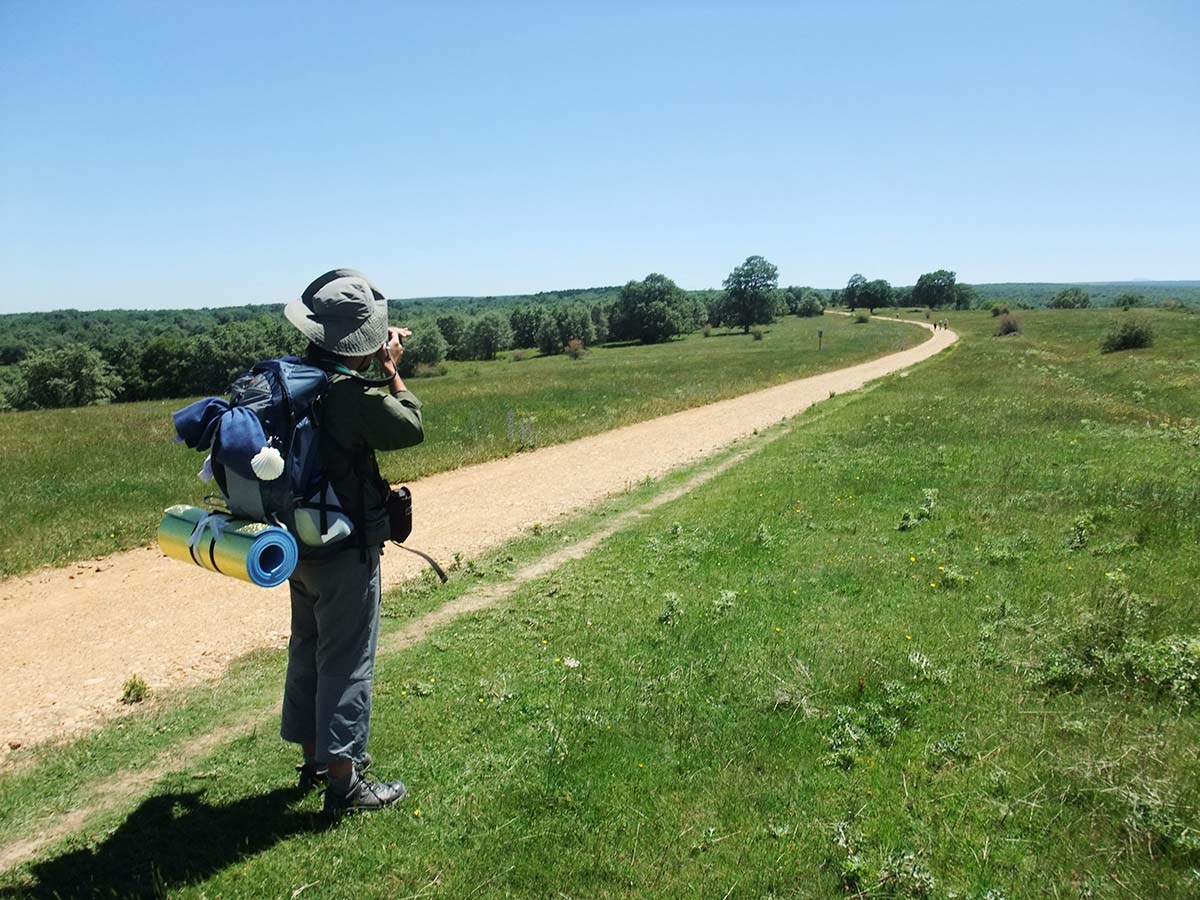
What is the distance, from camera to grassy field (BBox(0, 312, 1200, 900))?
12.7 ft

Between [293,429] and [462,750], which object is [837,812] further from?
[293,429]

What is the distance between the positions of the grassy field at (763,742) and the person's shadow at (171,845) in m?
0.02

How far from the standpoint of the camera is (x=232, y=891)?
3869 mm

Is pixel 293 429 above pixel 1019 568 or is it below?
above

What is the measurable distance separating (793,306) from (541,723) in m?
189

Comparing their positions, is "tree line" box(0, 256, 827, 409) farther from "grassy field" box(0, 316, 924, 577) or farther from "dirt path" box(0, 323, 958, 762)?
"dirt path" box(0, 323, 958, 762)

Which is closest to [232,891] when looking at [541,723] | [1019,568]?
[541,723]

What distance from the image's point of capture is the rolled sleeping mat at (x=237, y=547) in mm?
3842

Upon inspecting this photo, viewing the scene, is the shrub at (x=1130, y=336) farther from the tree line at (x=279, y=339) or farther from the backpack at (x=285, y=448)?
the tree line at (x=279, y=339)

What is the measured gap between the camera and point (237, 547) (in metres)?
3.90

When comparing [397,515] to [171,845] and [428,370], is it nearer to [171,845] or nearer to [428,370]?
[171,845]

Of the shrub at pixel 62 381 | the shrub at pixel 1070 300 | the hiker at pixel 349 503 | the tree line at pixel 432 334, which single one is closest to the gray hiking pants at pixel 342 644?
the hiker at pixel 349 503

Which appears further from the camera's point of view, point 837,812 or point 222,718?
point 222,718

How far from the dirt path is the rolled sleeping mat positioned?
11.2 feet
